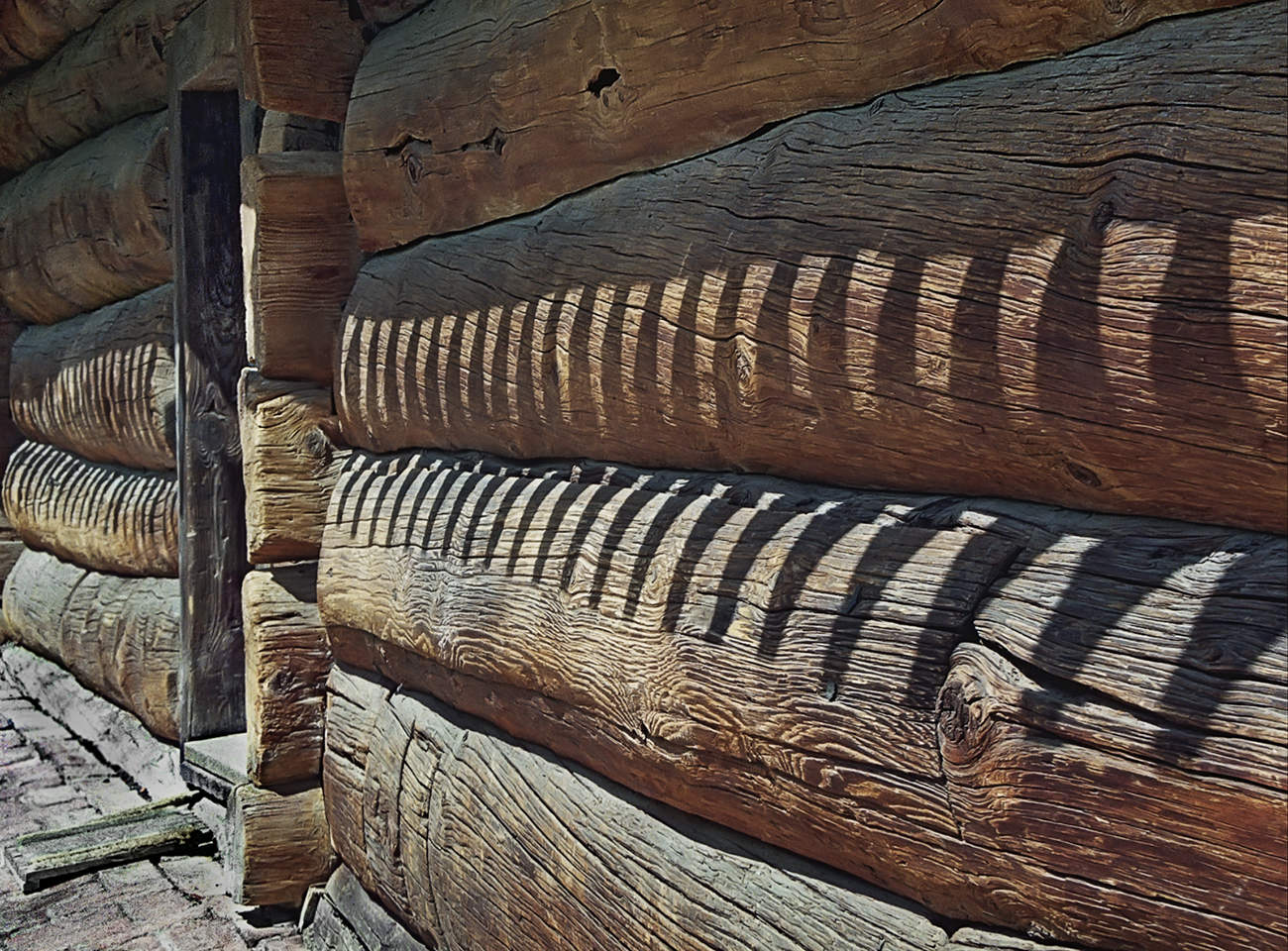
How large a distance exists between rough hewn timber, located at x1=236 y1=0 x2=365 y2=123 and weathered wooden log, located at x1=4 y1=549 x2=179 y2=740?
Answer: 227cm

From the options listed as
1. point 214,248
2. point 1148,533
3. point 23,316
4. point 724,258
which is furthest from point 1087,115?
point 23,316

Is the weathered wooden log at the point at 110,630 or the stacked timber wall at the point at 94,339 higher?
the stacked timber wall at the point at 94,339

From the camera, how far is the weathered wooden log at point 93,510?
17.0 ft

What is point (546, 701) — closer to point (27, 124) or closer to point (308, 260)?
point (308, 260)

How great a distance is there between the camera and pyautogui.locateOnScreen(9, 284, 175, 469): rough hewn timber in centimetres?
507

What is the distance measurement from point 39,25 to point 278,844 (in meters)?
3.90

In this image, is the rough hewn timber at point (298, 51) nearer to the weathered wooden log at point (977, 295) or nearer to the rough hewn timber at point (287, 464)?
the rough hewn timber at point (287, 464)

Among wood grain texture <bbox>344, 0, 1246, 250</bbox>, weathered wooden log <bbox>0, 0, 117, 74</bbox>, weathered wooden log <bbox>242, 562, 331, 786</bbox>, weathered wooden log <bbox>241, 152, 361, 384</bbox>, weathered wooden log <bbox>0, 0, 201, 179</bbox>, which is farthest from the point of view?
weathered wooden log <bbox>0, 0, 117, 74</bbox>

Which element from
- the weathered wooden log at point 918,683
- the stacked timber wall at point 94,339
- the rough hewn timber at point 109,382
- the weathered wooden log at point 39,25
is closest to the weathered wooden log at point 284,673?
the weathered wooden log at point 918,683

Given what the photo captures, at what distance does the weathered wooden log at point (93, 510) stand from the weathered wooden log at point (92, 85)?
145 centimetres

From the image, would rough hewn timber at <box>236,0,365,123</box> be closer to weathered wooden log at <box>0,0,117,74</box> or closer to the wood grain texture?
the wood grain texture

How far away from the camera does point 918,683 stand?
1708mm

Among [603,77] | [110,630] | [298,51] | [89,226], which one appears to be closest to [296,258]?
[298,51]

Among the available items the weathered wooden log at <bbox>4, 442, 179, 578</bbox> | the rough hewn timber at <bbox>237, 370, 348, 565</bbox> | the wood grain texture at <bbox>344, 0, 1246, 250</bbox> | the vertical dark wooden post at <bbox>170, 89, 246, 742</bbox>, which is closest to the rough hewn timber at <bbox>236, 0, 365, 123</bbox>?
the wood grain texture at <bbox>344, 0, 1246, 250</bbox>
